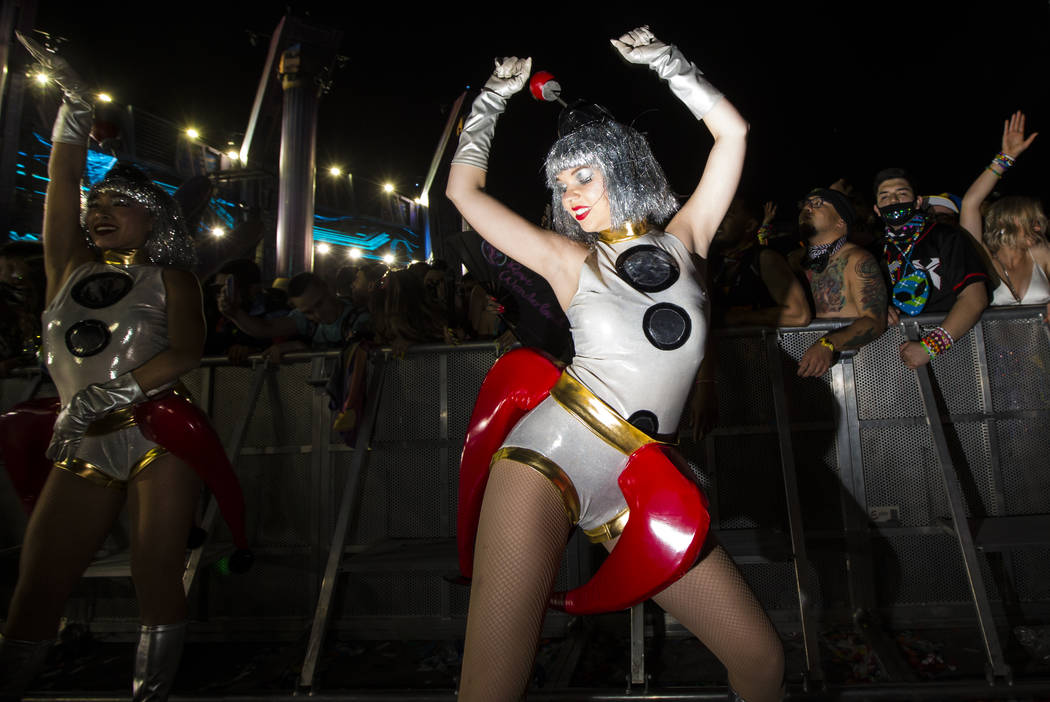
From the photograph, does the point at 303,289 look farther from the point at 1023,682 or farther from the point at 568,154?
the point at 1023,682

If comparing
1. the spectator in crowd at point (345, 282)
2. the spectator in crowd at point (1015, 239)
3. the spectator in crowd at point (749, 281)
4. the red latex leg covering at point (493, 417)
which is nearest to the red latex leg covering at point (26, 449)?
the red latex leg covering at point (493, 417)

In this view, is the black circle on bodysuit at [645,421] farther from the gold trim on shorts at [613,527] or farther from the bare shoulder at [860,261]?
the bare shoulder at [860,261]

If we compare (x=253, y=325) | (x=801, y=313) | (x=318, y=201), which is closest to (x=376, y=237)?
(x=318, y=201)

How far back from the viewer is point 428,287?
4.61 meters

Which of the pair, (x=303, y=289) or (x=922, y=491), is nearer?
(x=922, y=491)

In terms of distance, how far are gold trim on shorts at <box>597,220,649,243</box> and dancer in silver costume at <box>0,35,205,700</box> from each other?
5.85ft

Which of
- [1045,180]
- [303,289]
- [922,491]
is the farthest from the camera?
[1045,180]

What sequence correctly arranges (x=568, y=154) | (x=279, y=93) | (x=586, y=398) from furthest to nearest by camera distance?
(x=279, y=93)
(x=568, y=154)
(x=586, y=398)

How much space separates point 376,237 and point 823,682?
25.3 m

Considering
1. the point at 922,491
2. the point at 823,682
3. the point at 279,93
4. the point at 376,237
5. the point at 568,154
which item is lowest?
the point at 823,682

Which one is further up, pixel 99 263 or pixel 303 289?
pixel 303 289

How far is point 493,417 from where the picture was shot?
5.62 ft

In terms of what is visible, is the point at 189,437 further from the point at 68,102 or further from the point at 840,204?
the point at 840,204

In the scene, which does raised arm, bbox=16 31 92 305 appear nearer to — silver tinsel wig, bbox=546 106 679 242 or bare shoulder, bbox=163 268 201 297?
bare shoulder, bbox=163 268 201 297
